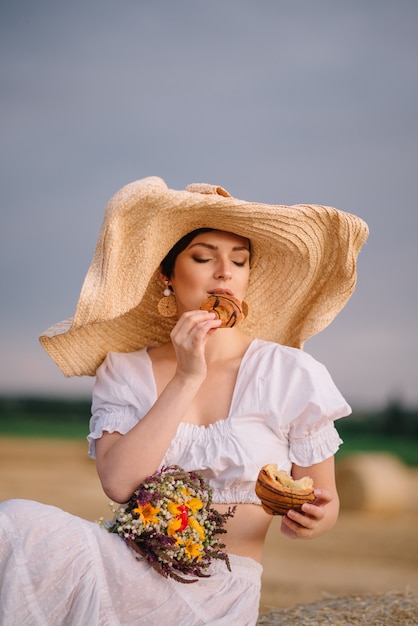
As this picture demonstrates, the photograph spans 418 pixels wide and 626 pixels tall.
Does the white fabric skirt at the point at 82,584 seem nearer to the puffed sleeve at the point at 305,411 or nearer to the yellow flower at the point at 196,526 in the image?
the yellow flower at the point at 196,526

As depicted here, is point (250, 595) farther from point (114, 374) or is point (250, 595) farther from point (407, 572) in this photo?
point (407, 572)

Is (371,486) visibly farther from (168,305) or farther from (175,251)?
(175,251)

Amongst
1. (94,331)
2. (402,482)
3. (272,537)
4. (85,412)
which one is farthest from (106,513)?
(94,331)

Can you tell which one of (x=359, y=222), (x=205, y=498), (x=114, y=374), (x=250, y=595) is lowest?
(x=250, y=595)

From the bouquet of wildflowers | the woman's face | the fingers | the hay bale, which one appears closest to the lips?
the woman's face

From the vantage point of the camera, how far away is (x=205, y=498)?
125 inches

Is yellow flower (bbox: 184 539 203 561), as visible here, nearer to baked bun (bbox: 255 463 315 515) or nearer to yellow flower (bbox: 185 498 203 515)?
yellow flower (bbox: 185 498 203 515)

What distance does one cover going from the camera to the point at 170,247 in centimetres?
372

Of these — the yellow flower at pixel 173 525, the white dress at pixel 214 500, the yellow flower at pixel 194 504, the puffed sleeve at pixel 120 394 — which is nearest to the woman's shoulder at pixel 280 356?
the white dress at pixel 214 500

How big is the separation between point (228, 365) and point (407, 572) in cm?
635

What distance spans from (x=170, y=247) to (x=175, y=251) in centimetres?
3

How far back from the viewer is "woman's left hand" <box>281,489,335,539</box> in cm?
298

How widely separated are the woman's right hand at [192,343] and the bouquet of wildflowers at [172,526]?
395mm

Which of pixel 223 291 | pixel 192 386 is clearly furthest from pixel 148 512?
pixel 223 291
